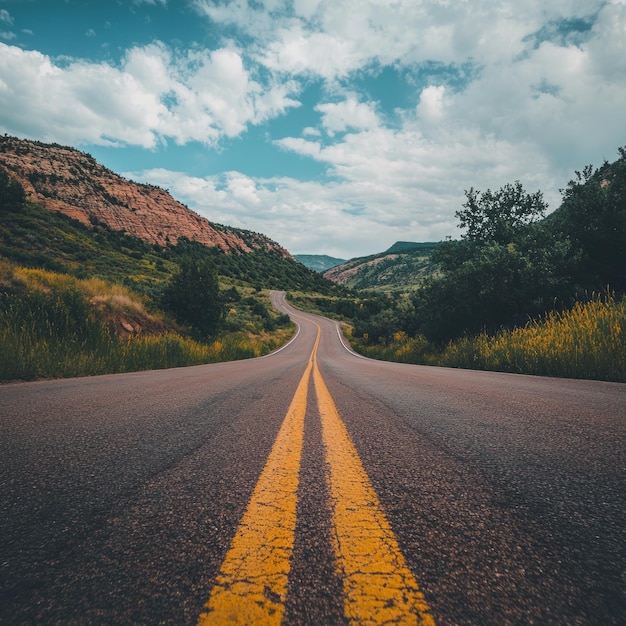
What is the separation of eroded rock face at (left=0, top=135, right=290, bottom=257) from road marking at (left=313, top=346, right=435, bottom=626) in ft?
219

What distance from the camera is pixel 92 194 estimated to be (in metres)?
63.3

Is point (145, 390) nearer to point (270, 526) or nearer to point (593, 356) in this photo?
point (270, 526)

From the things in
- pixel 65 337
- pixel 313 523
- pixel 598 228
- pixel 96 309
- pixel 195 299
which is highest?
pixel 598 228

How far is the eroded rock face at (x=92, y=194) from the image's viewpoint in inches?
2189

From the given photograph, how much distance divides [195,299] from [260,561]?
20.6 m

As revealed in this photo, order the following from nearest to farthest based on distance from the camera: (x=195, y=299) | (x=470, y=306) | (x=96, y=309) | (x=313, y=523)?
(x=313, y=523)
(x=96, y=309)
(x=470, y=306)
(x=195, y=299)

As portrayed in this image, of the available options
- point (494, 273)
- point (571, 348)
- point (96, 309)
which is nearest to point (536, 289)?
point (494, 273)

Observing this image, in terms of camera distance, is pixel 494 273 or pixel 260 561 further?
pixel 494 273

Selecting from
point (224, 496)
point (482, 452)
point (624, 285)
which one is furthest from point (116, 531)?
point (624, 285)

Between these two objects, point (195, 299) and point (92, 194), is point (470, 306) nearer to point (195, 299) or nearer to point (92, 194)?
point (195, 299)

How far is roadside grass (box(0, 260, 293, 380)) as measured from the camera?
21.1ft

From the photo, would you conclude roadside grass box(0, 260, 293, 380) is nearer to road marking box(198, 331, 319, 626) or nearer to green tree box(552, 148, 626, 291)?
road marking box(198, 331, 319, 626)

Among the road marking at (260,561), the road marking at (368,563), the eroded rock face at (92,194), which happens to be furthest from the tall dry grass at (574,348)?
the eroded rock face at (92,194)

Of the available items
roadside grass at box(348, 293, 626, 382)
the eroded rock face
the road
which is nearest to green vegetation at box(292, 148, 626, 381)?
roadside grass at box(348, 293, 626, 382)
